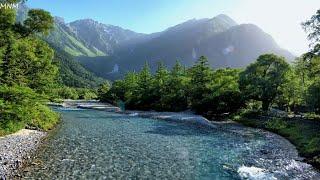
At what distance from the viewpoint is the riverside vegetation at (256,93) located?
5578 cm

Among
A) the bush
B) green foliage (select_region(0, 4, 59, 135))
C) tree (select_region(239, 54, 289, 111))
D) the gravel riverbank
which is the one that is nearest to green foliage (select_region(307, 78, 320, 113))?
tree (select_region(239, 54, 289, 111))

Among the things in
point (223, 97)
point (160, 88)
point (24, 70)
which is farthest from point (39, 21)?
point (160, 88)

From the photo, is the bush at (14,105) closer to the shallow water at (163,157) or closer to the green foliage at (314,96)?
the shallow water at (163,157)

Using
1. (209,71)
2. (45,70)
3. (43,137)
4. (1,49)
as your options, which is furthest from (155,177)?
(209,71)

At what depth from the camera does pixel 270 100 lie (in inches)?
3260

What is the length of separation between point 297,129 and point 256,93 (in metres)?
25.8

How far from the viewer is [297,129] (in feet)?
187

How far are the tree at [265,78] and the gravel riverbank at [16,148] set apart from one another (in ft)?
161

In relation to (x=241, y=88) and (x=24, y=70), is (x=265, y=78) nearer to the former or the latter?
(x=241, y=88)

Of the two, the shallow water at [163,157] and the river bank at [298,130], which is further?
the river bank at [298,130]

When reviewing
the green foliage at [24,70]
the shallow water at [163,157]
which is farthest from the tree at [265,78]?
the green foliage at [24,70]

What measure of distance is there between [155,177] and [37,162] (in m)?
10.8

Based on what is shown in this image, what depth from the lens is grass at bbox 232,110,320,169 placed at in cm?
3967

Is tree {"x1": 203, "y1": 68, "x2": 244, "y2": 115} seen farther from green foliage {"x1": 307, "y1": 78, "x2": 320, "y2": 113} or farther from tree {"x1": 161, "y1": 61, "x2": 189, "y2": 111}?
green foliage {"x1": 307, "y1": 78, "x2": 320, "y2": 113}
